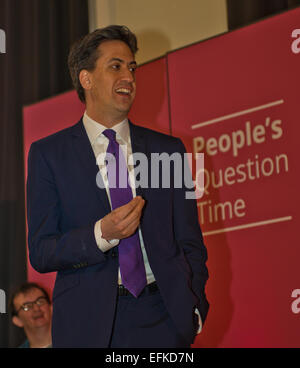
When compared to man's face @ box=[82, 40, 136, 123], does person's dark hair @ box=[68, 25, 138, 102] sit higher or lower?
higher

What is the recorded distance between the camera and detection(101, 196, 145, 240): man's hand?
186 centimetres

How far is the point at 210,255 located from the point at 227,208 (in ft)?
0.93

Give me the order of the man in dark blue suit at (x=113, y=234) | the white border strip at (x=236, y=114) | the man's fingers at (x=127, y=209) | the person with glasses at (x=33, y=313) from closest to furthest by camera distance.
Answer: the man's fingers at (x=127, y=209) < the man in dark blue suit at (x=113, y=234) < the white border strip at (x=236, y=114) < the person with glasses at (x=33, y=313)

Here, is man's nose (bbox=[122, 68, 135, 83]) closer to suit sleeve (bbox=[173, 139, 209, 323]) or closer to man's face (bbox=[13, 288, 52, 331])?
suit sleeve (bbox=[173, 139, 209, 323])

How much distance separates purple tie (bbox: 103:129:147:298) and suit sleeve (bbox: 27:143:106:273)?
87 millimetres

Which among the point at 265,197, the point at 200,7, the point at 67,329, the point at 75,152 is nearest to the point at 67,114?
the point at 200,7

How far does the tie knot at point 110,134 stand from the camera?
218cm

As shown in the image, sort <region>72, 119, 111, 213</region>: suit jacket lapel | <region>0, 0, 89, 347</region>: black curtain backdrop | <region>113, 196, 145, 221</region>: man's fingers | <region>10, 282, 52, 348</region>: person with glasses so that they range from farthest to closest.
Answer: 1. <region>0, 0, 89, 347</region>: black curtain backdrop
2. <region>10, 282, 52, 348</region>: person with glasses
3. <region>72, 119, 111, 213</region>: suit jacket lapel
4. <region>113, 196, 145, 221</region>: man's fingers

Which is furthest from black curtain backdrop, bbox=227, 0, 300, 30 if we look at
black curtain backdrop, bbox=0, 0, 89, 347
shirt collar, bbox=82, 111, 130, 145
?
shirt collar, bbox=82, 111, 130, 145

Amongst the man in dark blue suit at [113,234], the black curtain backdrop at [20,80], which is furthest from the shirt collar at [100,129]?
the black curtain backdrop at [20,80]

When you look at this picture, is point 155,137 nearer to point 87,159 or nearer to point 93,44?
point 87,159

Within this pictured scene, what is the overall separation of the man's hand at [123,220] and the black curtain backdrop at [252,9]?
7.94ft

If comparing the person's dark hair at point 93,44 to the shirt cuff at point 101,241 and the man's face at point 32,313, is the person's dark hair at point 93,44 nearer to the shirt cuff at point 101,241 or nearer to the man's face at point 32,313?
the shirt cuff at point 101,241
